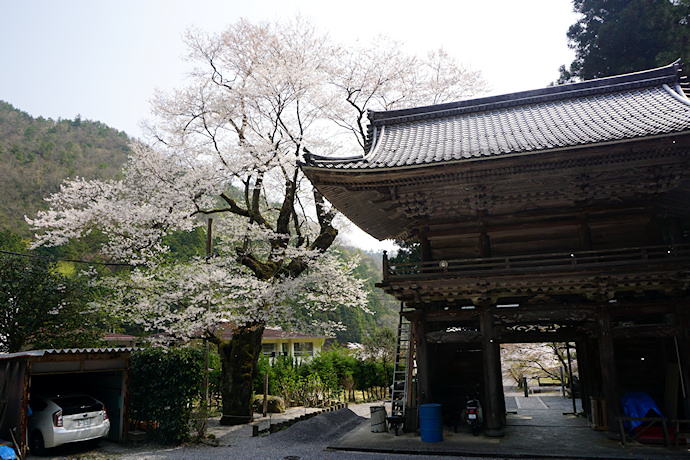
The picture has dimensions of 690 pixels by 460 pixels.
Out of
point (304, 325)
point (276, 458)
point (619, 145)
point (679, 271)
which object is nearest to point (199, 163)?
point (304, 325)

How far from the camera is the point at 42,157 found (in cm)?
5612

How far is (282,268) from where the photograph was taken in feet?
51.1

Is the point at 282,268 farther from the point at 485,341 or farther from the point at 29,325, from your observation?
the point at 29,325

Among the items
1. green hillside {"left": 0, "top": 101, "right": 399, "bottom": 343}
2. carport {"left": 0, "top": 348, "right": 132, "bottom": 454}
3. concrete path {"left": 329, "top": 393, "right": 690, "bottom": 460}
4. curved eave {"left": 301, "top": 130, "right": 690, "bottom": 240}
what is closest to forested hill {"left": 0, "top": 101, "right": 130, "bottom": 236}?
green hillside {"left": 0, "top": 101, "right": 399, "bottom": 343}

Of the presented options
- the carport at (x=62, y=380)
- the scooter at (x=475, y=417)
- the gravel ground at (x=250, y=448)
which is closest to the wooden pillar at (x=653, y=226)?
the scooter at (x=475, y=417)

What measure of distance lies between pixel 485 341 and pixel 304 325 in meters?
6.85

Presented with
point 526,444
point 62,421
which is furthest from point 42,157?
point 526,444

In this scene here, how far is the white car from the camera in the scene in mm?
10086

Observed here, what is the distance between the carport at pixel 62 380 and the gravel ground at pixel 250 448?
98cm

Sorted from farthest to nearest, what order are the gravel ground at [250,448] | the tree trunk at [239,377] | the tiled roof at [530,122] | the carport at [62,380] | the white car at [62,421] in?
the tree trunk at [239,377] < the gravel ground at [250,448] < the white car at [62,421] < the carport at [62,380] < the tiled roof at [530,122]

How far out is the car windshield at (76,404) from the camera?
34.1 feet

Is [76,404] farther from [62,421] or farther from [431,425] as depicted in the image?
[431,425]

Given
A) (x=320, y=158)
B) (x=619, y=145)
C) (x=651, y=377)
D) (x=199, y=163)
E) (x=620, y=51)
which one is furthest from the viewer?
(x=620, y=51)

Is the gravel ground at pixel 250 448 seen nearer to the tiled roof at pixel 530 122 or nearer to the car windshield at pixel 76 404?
the car windshield at pixel 76 404
